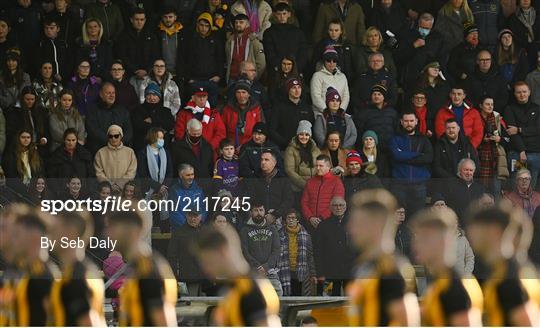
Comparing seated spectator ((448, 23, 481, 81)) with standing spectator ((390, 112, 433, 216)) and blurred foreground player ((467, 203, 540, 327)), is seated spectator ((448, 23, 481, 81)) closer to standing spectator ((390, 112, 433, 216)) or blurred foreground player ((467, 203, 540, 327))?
standing spectator ((390, 112, 433, 216))

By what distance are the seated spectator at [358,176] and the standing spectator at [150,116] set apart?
6.01 feet

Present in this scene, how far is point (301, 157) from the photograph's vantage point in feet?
53.5

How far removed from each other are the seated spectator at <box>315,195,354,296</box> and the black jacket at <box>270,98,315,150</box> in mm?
1743

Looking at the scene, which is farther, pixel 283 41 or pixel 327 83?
pixel 283 41

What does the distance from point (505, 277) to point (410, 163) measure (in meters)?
4.48

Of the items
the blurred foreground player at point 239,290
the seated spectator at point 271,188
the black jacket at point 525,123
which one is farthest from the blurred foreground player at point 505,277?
the black jacket at point 525,123

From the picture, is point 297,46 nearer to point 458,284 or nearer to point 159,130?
point 159,130

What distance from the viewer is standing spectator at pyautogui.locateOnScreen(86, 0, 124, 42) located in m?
18.3

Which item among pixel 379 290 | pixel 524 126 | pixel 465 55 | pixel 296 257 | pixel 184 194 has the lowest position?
pixel 379 290

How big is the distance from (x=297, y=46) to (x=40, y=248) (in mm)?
5424

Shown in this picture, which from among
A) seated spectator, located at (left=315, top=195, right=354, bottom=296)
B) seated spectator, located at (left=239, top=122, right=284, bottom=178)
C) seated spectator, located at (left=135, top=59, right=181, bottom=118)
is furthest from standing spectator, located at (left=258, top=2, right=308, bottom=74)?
seated spectator, located at (left=315, top=195, right=354, bottom=296)

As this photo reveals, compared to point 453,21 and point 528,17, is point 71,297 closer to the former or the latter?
point 453,21

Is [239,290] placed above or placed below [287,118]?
below

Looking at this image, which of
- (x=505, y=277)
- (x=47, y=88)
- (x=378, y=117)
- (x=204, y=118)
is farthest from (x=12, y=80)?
(x=505, y=277)
